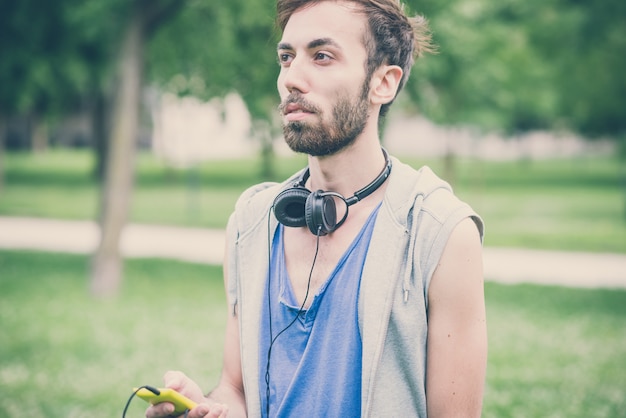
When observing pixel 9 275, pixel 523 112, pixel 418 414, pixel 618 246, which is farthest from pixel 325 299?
pixel 523 112

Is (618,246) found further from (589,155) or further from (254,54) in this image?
(589,155)

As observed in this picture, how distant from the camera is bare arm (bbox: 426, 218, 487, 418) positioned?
1.99 metres

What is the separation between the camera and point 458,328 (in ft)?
6.56

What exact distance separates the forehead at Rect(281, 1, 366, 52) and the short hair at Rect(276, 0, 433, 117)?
2 centimetres

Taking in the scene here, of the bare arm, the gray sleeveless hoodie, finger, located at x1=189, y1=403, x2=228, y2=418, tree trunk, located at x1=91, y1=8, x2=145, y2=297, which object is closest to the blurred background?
tree trunk, located at x1=91, y1=8, x2=145, y2=297

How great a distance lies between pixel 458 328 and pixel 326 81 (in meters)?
0.73

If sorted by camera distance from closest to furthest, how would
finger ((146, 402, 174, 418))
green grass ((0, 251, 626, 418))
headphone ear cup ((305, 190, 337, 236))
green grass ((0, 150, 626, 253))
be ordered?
finger ((146, 402, 174, 418)), headphone ear cup ((305, 190, 337, 236)), green grass ((0, 251, 626, 418)), green grass ((0, 150, 626, 253))

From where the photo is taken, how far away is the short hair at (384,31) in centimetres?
221

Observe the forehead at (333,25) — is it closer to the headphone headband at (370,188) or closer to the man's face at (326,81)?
the man's face at (326,81)

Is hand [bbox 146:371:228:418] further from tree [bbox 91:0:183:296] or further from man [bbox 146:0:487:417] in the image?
tree [bbox 91:0:183:296]

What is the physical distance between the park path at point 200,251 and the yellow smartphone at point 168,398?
391 inches

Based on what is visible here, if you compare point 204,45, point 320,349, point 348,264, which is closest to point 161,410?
point 320,349

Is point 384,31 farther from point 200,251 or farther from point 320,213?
point 200,251

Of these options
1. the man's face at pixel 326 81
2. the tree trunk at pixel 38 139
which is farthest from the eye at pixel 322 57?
the tree trunk at pixel 38 139
